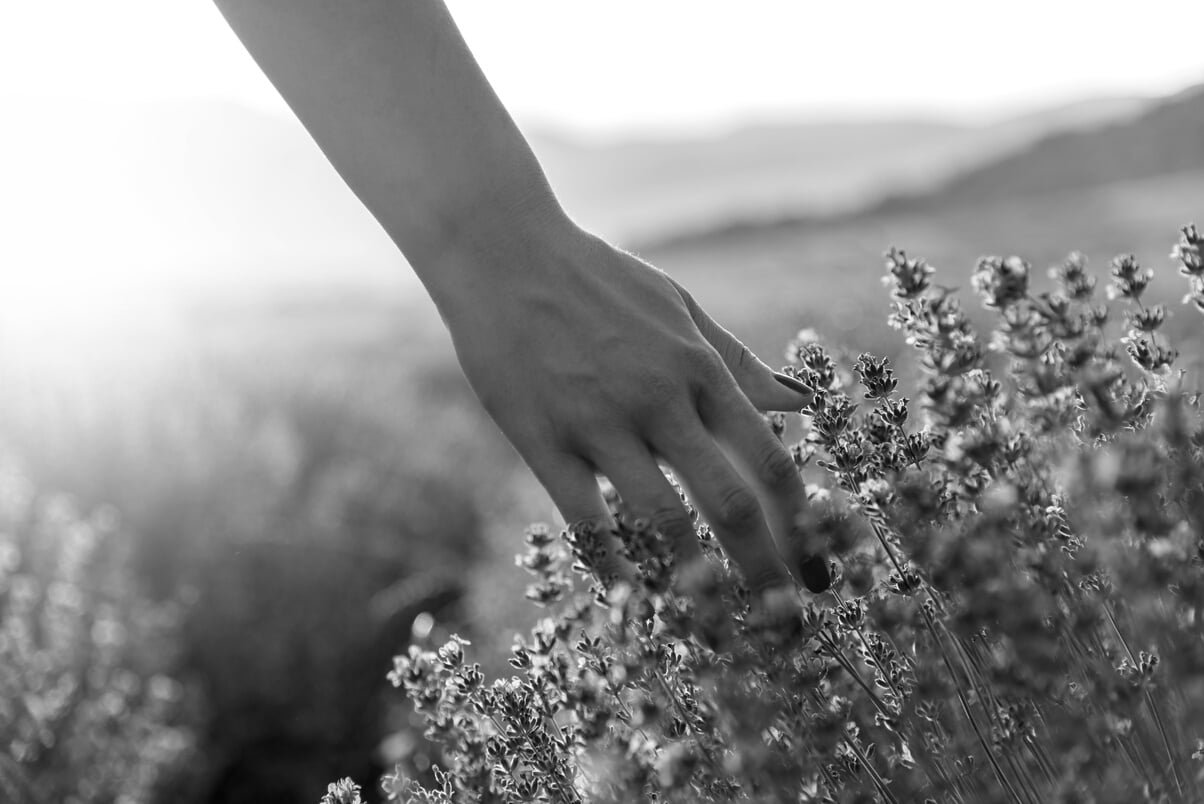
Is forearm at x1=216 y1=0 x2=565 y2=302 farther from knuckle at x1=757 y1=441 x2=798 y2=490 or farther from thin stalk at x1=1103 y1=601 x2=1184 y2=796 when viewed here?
thin stalk at x1=1103 y1=601 x2=1184 y2=796

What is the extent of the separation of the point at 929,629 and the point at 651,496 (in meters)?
0.39

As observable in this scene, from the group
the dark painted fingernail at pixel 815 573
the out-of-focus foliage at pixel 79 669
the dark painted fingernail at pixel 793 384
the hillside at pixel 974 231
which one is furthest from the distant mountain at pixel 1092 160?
the dark painted fingernail at pixel 815 573

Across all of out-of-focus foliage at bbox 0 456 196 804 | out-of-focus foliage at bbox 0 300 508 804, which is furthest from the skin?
out-of-focus foliage at bbox 0 300 508 804

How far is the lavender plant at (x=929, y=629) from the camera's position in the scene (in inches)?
41.5

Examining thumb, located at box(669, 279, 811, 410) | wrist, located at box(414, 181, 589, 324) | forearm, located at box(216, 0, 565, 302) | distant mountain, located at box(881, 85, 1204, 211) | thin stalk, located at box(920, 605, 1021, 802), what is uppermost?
distant mountain, located at box(881, 85, 1204, 211)

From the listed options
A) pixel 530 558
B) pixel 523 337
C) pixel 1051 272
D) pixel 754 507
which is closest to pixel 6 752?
pixel 530 558

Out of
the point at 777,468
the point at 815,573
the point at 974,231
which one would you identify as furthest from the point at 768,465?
the point at 974,231

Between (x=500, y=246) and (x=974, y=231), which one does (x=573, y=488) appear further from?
(x=974, y=231)

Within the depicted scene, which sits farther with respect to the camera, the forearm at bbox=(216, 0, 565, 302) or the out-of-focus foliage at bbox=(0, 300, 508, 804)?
the out-of-focus foliage at bbox=(0, 300, 508, 804)

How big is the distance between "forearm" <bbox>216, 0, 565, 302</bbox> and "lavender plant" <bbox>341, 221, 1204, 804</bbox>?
0.48m

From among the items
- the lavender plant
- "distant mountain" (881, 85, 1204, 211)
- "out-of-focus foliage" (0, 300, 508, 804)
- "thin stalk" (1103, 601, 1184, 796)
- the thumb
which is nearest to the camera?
the lavender plant

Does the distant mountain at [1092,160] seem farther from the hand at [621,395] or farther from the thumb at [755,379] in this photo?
the hand at [621,395]

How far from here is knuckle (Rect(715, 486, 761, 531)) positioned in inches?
53.6

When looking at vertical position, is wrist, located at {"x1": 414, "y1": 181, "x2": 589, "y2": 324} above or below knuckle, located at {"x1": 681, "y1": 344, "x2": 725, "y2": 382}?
above
